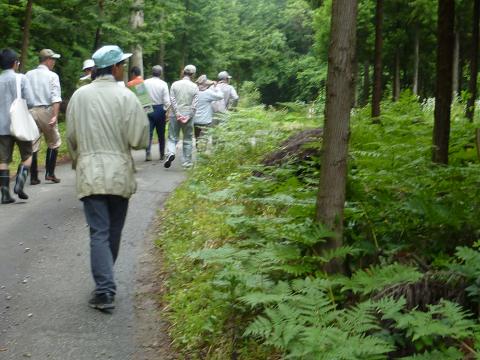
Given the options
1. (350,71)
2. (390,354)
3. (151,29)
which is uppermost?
(151,29)

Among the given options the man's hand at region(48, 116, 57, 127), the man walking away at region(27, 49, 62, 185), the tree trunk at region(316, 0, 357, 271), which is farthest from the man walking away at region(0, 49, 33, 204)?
the tree trunk at region(316, 0, 357, 271)

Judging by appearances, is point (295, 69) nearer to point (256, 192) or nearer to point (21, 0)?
point (21, 0)

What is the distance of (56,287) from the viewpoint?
234 inches

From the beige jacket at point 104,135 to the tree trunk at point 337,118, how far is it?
1849mm

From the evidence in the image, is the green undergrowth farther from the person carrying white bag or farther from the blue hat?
the person carrying white bag

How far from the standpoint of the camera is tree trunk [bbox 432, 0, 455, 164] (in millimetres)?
6395

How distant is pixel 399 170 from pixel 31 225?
4.93m

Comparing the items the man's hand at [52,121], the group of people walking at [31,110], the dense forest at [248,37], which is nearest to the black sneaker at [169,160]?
the group of people walking at [31,110]

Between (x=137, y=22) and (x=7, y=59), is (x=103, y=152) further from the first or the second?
(x=137, y=22)

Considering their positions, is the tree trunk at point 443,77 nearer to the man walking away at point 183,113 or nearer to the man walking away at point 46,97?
the man walking away at point 46,97

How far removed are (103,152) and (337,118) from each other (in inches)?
84.7

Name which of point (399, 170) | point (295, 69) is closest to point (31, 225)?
point (399, 170)

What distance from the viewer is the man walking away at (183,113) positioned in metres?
12.8

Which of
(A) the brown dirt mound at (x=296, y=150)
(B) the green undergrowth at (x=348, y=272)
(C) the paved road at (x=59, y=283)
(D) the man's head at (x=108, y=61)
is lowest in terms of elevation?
(C) the paved road at (x=59, y=283)
